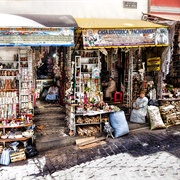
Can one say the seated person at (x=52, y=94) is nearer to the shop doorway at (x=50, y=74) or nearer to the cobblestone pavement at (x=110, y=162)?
the shop doorway at (x=50, y=74)

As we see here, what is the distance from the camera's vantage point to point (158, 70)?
960 centimetres

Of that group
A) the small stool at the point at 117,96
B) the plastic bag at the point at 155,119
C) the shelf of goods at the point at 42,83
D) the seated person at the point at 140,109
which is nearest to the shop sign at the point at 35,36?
the seated person at the point at 140,109

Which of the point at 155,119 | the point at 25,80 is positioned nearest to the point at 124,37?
the point at 155,119

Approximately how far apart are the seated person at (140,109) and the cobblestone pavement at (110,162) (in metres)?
1.33

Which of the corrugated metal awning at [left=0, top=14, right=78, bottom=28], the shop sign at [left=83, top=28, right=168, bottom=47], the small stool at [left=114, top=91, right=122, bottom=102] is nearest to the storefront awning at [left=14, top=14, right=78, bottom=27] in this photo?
the corrugated metal awning at [left=0, top=14, right=78, bottom=28]

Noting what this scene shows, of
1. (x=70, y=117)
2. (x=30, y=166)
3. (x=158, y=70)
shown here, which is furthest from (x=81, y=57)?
(x=30, y=166)

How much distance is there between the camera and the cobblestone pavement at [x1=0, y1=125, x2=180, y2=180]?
19.0 ft

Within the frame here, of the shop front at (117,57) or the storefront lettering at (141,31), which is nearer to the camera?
the shop front at (117,57)

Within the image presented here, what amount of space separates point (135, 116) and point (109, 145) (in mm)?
2329

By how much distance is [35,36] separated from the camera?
22.8ft

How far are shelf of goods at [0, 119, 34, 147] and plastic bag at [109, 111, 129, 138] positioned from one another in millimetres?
2893

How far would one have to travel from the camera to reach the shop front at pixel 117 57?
770cm

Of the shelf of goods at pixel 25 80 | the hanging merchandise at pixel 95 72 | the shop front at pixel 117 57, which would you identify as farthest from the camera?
the hanging merchandise at pixel 95 72

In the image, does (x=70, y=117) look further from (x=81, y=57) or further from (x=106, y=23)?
(x=106, y=23)
